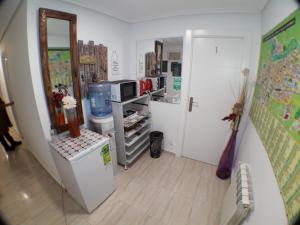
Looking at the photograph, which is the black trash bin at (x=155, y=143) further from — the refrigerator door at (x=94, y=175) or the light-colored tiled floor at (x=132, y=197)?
the refrigerator door at (x=94, y=175)

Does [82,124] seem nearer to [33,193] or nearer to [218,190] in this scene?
[33,193]

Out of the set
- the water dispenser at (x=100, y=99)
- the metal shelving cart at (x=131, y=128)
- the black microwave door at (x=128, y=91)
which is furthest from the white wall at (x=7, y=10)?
the metal shelving cart at (x=131, y=128)

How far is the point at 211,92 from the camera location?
2.19 meters

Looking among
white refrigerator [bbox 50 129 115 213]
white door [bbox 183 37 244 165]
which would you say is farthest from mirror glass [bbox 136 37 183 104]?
white refrigerator [bbox 50 129 115 213]

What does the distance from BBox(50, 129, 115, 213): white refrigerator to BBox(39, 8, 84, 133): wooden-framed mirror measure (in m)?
0.34

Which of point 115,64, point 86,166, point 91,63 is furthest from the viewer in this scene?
point 115,64

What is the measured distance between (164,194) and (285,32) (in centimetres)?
206

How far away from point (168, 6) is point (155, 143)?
2124mm

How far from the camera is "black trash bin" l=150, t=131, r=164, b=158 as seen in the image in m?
2.52

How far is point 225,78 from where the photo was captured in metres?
2.05

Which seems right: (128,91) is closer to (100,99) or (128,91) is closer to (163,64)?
(100,99)

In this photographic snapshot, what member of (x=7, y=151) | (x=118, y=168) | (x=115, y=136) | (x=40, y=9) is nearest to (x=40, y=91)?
(x=40, y=9)

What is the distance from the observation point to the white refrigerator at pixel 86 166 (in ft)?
4.64

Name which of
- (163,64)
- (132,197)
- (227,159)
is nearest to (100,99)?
(163,64)
